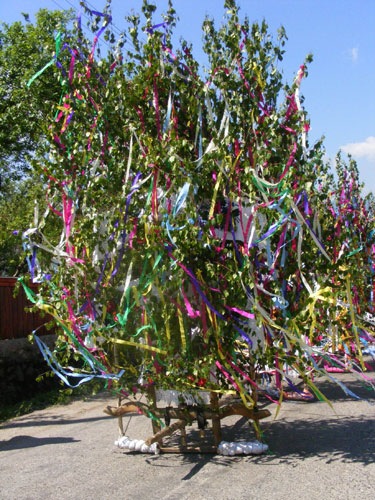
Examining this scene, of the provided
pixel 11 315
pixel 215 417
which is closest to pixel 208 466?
pixel 215 417

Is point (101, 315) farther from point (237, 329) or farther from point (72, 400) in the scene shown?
point (72, 400)

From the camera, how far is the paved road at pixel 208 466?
4293 millimetres

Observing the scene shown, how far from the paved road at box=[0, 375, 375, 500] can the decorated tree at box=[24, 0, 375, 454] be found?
Result: 0.74 m

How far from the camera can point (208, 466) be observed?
4.87 metres

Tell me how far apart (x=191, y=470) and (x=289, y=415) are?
7.76 ft

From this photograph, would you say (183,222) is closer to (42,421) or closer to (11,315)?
(42,421)

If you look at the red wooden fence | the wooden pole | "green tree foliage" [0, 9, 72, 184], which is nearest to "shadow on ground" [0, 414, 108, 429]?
the red wooden fence

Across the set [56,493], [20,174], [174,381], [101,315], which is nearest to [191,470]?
[174,381]

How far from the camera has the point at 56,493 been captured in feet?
14.9

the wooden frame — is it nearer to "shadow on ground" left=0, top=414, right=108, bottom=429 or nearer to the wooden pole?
the wooden pole

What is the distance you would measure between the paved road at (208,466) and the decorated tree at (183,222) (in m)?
0.74

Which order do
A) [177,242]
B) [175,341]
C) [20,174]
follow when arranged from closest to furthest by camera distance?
[177,242], [175,341], [20,174]

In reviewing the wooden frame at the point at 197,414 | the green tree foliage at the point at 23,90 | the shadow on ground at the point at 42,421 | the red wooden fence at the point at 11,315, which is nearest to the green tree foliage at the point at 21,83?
the green tree foliage at the point at 23,90

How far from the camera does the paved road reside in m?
4.29
